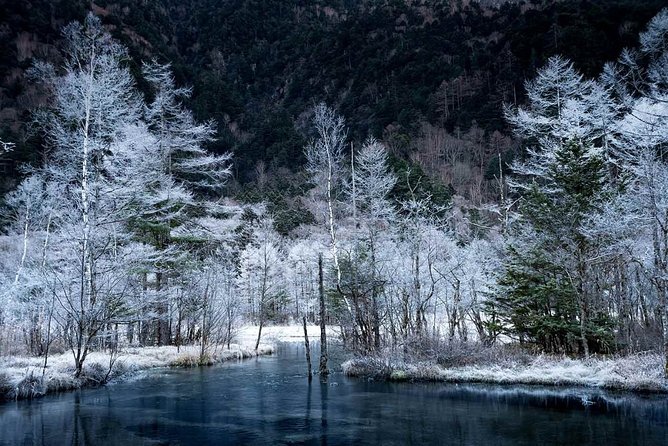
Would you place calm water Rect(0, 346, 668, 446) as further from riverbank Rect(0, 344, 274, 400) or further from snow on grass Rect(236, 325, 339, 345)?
snow on grass Rect(236, 325, 339, 345)

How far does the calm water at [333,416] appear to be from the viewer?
9.59m

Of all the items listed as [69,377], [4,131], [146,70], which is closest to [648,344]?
[69,377]

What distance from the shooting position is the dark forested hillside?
79.4 metres

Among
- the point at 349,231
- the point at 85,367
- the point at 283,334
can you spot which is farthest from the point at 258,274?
the point at 85,367

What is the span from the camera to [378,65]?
125125mm

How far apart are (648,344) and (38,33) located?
119 m

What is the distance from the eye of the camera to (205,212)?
85.6 feet

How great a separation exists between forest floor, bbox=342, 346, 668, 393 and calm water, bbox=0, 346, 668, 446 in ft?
2.50

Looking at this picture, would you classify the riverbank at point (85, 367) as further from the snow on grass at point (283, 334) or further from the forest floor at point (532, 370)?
the snow on grass at point (283, 334)

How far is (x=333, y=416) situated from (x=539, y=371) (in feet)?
24.0

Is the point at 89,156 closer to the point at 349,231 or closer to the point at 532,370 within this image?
the point at 349,231

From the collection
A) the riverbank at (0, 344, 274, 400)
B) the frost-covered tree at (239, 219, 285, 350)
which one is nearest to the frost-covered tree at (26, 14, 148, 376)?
the riverbank at (0, 344, 274, 400)

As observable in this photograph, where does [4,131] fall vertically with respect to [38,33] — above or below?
below

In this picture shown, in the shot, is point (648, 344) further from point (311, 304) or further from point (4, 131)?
point (4, 131)
